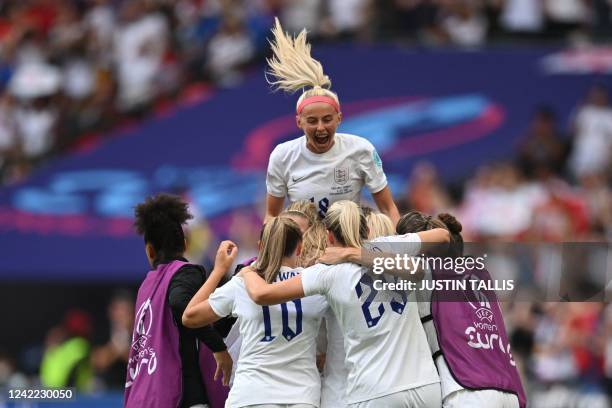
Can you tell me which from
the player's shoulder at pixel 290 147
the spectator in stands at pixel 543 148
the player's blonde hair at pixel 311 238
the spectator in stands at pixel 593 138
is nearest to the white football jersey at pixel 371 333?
the player's blonde hair at pixel 311 238

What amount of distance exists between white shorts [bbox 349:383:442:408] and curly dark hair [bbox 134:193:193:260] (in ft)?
5.08

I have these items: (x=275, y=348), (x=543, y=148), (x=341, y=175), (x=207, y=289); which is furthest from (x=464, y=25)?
(x=275, y=348)

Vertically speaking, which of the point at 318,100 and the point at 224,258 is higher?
the point at 318,100

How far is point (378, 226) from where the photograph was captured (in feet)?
25.9

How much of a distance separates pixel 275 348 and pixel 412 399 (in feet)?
2.59

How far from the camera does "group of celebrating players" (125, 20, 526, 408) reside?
24.3 feet

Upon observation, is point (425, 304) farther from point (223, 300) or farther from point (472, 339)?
point (223, 300)

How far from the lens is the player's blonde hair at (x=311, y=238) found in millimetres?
7879

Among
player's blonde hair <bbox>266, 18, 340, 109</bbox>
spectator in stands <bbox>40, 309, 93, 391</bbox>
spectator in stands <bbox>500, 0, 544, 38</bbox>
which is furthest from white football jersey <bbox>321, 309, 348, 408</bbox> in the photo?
spectator in stands <bbox>500, 0, 544, 38</bbox>

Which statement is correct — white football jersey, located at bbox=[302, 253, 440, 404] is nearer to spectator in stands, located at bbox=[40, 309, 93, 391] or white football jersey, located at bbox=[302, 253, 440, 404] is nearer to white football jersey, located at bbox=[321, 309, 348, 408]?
white football jersey, located at bbox=[321, 309, 348, 408]

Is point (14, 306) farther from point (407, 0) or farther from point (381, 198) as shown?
point (381, 198)

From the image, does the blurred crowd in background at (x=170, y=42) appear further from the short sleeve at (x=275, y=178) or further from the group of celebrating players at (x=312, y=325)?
the group of celebrating players at (x=312, y=325)

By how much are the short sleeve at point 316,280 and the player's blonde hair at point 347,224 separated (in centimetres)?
24

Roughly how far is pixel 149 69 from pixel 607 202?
5.93 m
